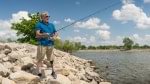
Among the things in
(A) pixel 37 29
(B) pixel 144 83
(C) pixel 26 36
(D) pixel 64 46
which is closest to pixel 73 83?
(A) pixel 37 29

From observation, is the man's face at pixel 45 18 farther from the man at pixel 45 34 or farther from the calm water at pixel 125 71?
the calm water at pixel 125 71

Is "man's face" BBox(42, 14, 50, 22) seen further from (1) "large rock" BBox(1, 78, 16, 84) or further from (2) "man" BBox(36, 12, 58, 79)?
(1) "large rock" BBox(1, 78, 16, 84)

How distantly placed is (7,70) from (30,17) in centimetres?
5006

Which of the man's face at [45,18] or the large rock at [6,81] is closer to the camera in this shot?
the large rock at [6,81]

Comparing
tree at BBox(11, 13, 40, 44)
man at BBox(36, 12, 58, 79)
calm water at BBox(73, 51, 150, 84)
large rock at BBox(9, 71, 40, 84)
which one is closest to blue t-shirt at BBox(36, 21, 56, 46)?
man at BBox(36, 12, 58, 79)

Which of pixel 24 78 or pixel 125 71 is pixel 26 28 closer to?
pixel 125 71

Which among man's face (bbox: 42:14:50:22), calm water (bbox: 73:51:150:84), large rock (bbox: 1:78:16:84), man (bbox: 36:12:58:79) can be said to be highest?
man's face (bbox: 42:14:50:22)

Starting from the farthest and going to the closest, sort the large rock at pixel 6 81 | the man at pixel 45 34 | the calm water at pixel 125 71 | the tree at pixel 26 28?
1. the tree at pixel 26 28
2. the calm water at pixel 125 71
3. the man at pixel 45 34
4. the large rock at pixel 6 81

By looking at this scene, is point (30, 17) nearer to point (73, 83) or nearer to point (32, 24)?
point (32, 24)

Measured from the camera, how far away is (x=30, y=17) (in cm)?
6569

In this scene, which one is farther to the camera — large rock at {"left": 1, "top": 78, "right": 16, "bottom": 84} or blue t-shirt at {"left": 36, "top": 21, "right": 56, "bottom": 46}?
blue t-shirt at {"left": 36, "top": 21, "right": 56, "bottom": 46}

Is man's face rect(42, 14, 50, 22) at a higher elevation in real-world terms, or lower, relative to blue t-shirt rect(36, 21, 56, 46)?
higher

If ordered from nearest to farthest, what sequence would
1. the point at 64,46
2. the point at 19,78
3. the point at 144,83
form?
the point at 19,78
the point at 144,83
the point at 64,46

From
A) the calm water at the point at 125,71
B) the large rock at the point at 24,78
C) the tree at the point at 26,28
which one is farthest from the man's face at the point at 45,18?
the tree at the point at 26,28
